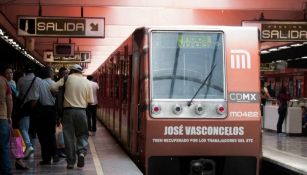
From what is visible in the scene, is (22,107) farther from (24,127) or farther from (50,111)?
(50,111)

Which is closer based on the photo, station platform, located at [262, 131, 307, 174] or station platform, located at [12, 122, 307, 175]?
station platform, located at [12, 122, 307, 175]

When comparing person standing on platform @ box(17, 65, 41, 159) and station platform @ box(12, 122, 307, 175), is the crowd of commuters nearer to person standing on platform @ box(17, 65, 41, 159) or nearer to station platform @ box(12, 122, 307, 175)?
person standing on platform @ box(17, 65, 41, 159)

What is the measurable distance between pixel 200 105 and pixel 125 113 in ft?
10.5

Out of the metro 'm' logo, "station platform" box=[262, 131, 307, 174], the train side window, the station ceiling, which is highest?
the station ceiling

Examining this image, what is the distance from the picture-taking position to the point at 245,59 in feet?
32.7

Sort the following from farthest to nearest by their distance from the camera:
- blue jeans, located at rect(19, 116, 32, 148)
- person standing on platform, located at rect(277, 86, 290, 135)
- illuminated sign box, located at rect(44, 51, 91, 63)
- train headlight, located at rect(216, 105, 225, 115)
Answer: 1. illuminated sign box, located at rect(44, 51, 91, 63)
2. person standing on platform, located at rect(277, 86, 290, 135)
3. blue jeans, located at rect(19, 116, 32, 148)
4. train headlight, located at rect(216, 105, 225, 115)

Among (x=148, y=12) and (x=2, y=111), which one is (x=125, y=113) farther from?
(x=148, y=12)

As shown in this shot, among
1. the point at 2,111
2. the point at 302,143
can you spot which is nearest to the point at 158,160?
the point at 2,111

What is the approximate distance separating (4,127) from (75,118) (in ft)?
5.91

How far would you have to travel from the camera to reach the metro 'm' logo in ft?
32.6

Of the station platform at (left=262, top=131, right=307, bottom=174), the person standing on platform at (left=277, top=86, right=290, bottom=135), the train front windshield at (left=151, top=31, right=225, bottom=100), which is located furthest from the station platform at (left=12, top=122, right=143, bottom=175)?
the person standing on platform at (left=277, top=86, right=290, bottom=135)

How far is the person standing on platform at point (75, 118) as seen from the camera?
33.1 feet

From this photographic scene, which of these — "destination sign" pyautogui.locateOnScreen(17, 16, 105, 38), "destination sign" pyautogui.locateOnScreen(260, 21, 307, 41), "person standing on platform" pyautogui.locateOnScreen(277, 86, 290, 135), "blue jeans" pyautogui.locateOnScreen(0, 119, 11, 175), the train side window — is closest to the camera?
"blue jeans" pyautogui.locateOnScreen(0, 119, 11, 175)

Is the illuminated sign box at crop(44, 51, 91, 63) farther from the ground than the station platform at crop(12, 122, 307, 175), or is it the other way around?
the illuminated sign box at crop(44, 51, 91, 63)
